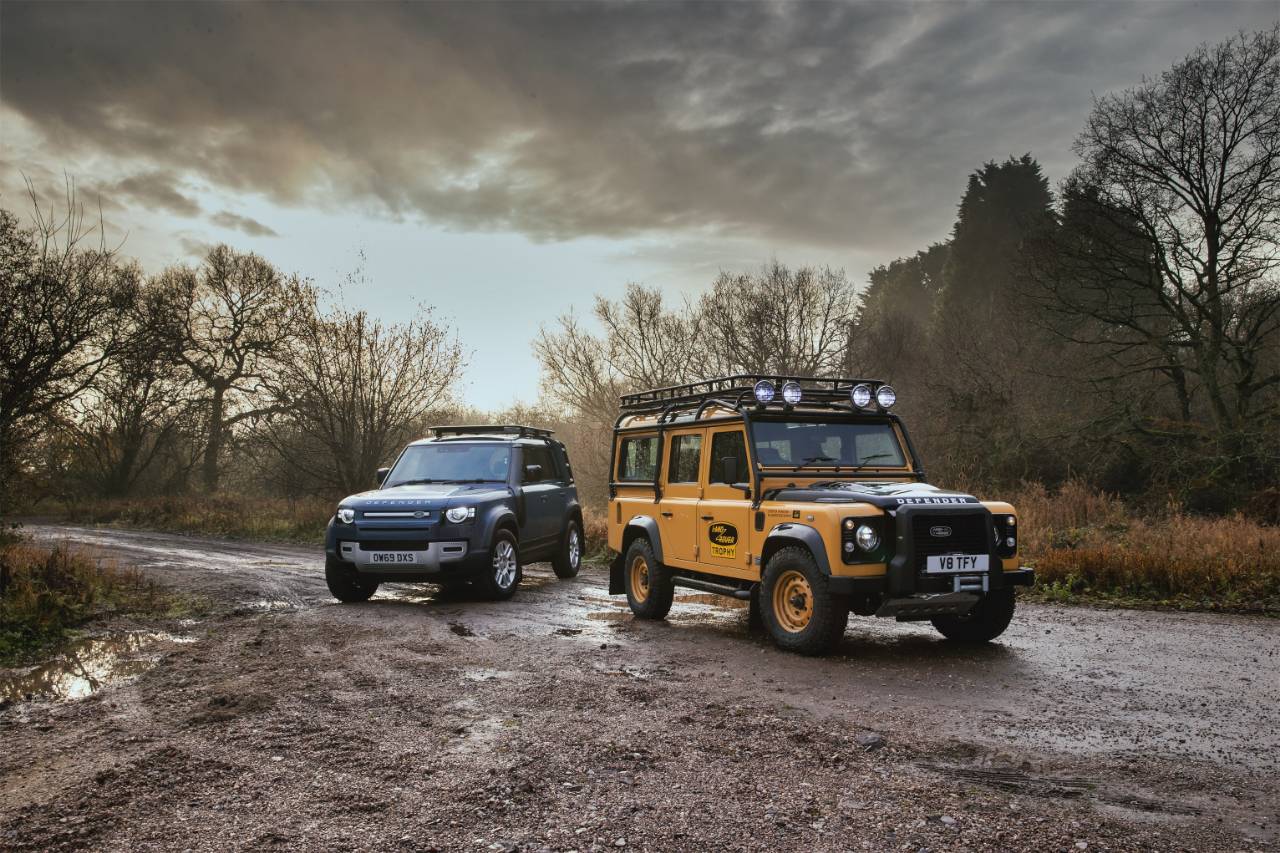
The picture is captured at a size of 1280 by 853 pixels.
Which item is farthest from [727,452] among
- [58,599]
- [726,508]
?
[58,599]

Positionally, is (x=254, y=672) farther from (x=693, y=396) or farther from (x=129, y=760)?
(x=693, y=396)

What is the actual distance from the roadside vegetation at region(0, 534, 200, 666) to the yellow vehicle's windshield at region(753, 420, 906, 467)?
255 inches

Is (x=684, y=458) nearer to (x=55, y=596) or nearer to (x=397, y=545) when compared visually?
(x=397, y=545)

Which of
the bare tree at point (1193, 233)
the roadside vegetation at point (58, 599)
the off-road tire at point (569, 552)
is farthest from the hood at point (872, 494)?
the bare tree at point (1193, 233)

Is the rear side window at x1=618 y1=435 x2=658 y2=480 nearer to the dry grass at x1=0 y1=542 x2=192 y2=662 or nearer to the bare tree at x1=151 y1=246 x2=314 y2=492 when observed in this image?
the dry grass at x1=0 y1=542 x2=192 y2=662

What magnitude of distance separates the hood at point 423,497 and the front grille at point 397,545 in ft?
1.23

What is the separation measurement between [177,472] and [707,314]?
67.7ft

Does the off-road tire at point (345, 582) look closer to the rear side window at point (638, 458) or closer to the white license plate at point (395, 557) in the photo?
the white license plate at point (395, 557)

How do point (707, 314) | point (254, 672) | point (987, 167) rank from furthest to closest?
1. point (987, 167)
2. point (707, 314)
3. point (254, 672)

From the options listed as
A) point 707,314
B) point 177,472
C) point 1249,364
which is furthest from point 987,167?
point 177,472

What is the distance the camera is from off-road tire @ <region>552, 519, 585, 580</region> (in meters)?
13.3

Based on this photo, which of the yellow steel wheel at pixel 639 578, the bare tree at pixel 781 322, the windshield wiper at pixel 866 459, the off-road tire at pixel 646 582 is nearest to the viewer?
the windshield wiper at pixel 866 459

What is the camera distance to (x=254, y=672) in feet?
22.3

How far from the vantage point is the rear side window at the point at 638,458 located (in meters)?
9.66
